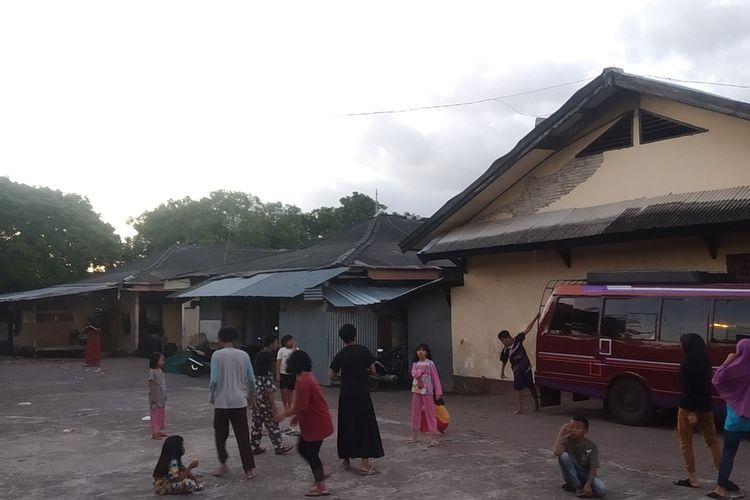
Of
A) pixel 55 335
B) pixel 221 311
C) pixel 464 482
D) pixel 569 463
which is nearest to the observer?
pixel 569 463

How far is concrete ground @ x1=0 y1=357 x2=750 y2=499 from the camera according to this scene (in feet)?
23.6

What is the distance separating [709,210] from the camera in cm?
1080

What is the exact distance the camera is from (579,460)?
22.6 feet

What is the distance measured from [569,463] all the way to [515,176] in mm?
8768

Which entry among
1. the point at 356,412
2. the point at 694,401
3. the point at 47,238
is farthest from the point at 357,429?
the point at 47,238

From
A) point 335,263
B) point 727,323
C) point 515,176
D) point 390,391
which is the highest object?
point 515,176

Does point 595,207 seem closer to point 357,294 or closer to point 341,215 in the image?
point 357,294

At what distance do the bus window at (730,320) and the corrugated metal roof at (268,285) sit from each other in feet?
29.6

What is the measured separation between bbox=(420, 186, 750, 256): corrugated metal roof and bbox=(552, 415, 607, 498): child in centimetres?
516

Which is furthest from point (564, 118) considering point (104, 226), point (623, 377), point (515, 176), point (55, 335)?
point (104, 226)

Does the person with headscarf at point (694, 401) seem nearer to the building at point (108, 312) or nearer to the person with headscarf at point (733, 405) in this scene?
the person with headscarf at point (733, 405)

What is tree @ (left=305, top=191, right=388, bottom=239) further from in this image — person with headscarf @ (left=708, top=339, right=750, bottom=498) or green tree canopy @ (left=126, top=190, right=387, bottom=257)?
person with headscarf @ (left=708, top=339, right=750, bottom=498)

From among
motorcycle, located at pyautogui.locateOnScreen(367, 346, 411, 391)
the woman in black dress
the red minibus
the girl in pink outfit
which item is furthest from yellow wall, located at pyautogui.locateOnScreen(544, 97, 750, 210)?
the woman in black dress

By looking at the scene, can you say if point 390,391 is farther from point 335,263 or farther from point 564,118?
point 564,118
